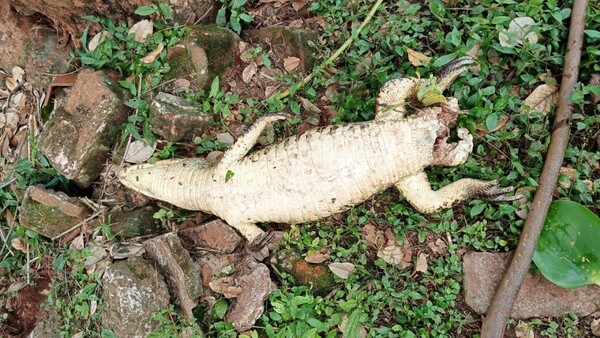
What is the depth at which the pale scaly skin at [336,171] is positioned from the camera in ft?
11.9

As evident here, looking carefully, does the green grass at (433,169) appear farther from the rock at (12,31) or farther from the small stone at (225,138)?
the rock at (12,31)

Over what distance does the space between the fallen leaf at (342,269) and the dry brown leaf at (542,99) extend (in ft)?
5.88

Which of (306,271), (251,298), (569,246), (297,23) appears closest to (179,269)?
(251,298)

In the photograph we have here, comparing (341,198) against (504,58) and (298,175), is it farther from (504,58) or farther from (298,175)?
(504,58)

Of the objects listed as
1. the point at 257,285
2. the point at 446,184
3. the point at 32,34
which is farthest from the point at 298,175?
the point at 32,34

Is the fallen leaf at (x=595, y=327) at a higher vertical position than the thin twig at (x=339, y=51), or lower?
lower

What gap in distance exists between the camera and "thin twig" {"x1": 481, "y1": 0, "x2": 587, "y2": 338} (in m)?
3.66

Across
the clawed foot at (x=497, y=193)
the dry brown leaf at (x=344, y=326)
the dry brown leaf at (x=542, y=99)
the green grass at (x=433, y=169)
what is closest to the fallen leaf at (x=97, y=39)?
the green grass at (x=433, y=169)

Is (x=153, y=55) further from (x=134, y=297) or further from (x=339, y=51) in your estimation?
(x=134, y=297)

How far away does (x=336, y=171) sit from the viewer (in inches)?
143

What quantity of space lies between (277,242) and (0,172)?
280 cm

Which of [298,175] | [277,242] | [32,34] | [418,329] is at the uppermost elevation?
[32,34]

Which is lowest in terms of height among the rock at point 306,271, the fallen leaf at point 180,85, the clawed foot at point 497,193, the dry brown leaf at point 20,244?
the dry brown leaf at point 20,244

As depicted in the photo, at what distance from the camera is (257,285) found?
12.9ft
